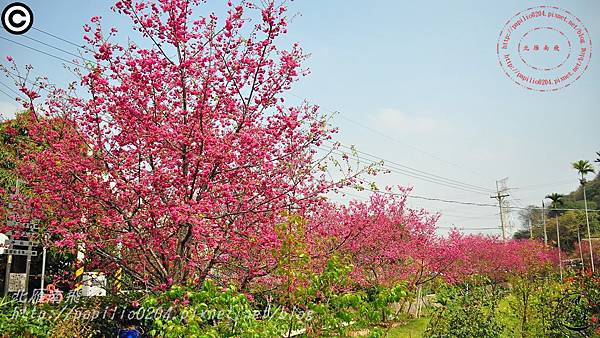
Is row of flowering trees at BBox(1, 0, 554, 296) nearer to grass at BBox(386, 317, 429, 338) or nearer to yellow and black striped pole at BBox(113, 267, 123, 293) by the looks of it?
yellow and black striped pole at BBox(113, 267, 123, 293)

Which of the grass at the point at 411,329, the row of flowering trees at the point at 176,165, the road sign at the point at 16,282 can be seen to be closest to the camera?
the row of flowering trees at the point at 176,165

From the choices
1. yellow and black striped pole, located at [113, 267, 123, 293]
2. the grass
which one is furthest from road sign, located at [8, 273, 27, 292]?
the grass

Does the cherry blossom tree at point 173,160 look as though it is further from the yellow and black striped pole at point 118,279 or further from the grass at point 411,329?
the grass at point 411,329

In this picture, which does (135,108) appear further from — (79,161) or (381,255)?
(381,255)

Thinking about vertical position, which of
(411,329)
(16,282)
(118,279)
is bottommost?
(411,329)

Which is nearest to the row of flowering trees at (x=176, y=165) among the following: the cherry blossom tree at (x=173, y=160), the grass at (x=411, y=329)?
the cherry blossom tree at (x=173, y=160)

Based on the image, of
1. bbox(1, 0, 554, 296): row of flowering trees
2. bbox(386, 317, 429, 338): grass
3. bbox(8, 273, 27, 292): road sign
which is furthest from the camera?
bbox(386, 317, 429, 338): grass

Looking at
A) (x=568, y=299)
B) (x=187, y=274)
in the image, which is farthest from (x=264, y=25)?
(x=568, y=299)

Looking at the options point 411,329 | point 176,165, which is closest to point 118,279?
point 176,165

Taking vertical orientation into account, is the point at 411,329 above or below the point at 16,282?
below

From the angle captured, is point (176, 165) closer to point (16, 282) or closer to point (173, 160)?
point (173, 160)

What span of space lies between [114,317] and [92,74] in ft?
10.4

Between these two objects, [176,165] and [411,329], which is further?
[411,329]

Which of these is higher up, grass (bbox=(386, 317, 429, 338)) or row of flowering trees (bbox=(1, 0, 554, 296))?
row of flowering trees (bbox=(1, 0, 554, 296))
